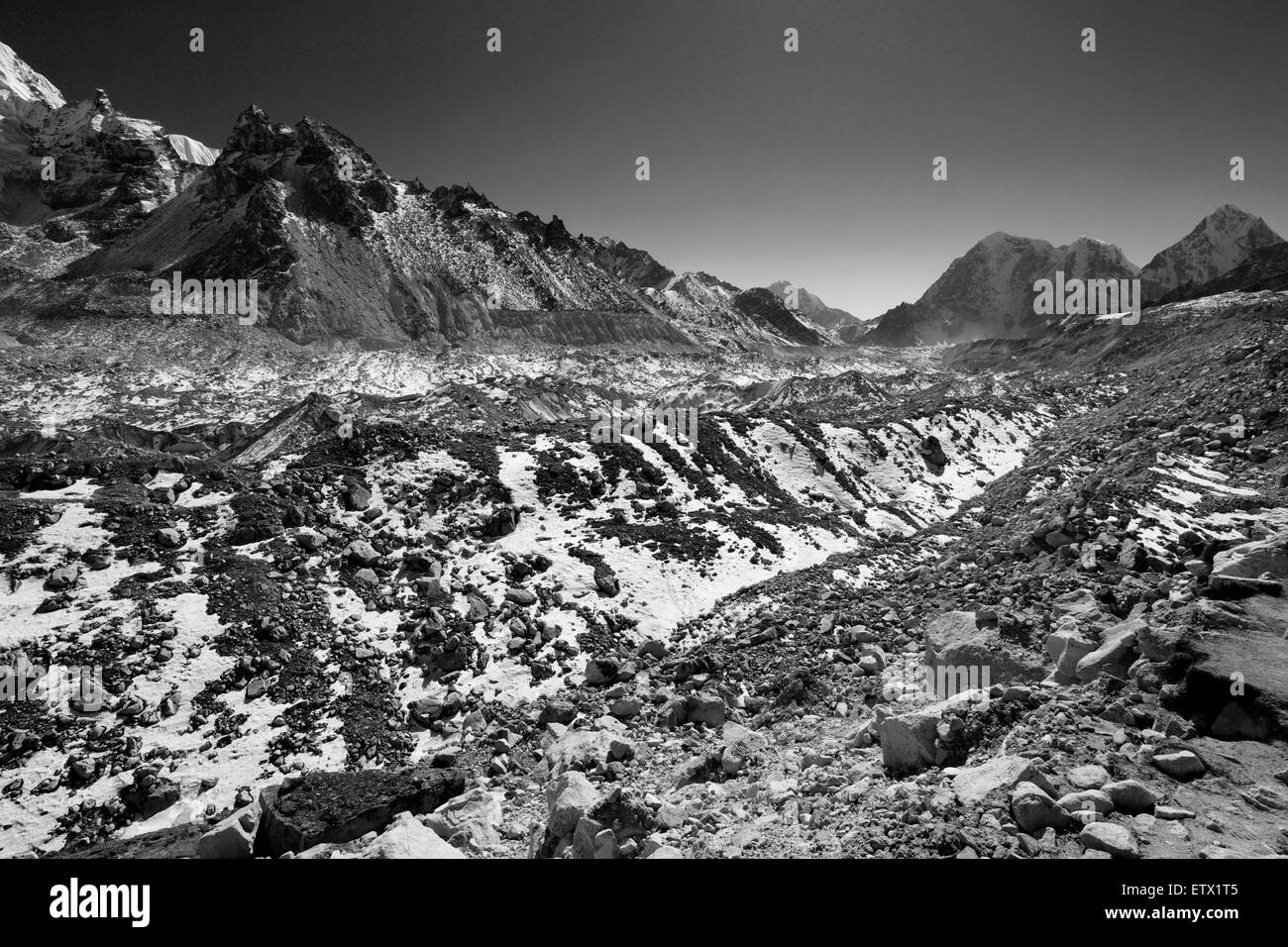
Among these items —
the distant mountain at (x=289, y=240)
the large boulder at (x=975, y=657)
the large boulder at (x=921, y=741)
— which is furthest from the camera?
the distant mountain at (x=289, y=240)

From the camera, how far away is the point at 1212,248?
169m

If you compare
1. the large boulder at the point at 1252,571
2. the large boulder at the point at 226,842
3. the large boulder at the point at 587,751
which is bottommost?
the large boulder at the point at 587,751

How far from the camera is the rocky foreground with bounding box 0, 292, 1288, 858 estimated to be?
18.9 feet

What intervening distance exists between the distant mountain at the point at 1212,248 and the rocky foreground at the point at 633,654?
8213 inches

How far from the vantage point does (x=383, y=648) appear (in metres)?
11.8

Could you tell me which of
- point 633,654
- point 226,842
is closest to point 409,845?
point 226,842

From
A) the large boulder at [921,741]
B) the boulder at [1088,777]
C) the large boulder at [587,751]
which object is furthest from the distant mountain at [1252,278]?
the large boulder at [587,751]

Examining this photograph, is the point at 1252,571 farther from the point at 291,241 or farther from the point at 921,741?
the point at 291,241

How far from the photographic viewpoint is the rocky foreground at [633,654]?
18.9ft

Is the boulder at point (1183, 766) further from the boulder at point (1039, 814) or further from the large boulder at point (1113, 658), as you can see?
the large boulder at point (1113, 658)

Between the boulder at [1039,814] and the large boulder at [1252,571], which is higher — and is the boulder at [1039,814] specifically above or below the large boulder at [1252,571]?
below

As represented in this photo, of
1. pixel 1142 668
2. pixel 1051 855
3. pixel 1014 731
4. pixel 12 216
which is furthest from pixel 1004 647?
pixel 12 216

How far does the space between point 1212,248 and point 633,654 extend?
243437 mm
